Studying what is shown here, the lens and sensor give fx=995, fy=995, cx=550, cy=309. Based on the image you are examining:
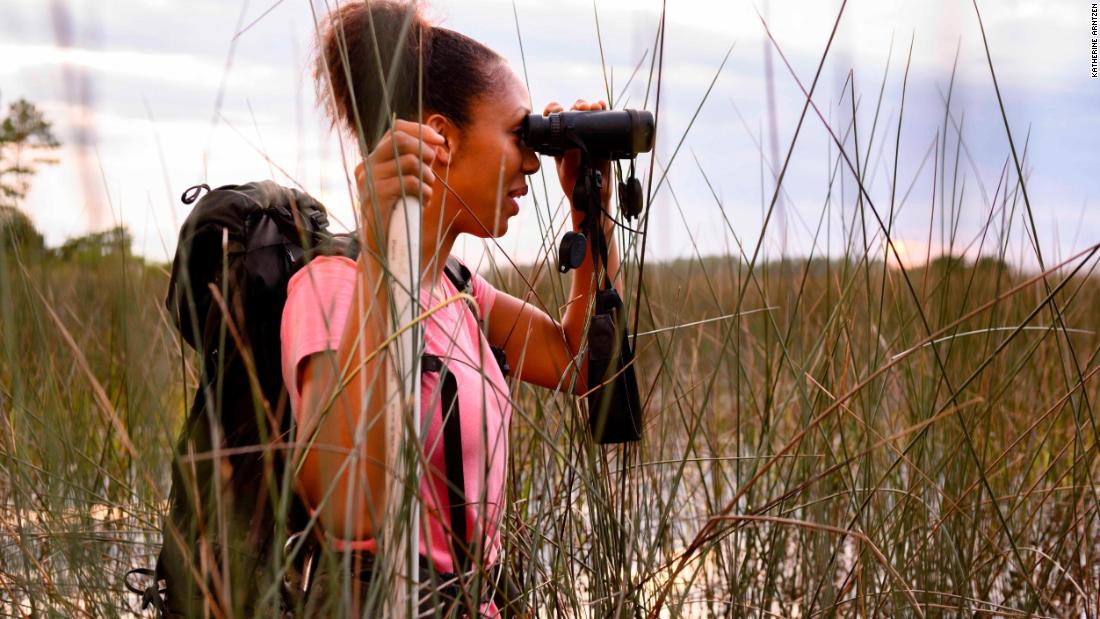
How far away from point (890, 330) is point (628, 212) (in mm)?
1186

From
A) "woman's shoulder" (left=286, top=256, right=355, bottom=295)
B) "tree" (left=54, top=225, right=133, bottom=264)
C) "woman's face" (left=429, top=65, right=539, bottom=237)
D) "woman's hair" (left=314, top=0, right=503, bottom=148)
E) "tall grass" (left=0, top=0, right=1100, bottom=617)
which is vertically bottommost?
"tall grass" (left=0, top=0, right=1100, bottom=617)

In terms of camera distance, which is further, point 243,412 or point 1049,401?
point 1049,401

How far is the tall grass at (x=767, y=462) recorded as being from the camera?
1110mm

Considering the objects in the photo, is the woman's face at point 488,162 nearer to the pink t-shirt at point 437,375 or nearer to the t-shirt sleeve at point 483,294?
the pink t-shirt at point 437,375

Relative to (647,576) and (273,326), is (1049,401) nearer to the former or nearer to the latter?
(647,576)

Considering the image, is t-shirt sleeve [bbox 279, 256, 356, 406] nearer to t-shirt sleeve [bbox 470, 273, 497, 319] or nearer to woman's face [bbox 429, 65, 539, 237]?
woman's face [bbox 429, 65, 539, 237]

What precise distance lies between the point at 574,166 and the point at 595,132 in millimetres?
174

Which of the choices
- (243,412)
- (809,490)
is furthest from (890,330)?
(243,412)

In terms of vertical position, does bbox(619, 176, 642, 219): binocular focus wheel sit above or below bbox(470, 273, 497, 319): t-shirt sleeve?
above

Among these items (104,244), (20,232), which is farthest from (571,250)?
(20,232)

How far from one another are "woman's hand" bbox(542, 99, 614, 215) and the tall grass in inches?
3.1

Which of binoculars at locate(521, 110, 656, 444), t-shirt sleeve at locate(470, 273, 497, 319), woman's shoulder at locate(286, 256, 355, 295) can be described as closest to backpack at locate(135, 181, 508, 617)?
woman's shoulder at locate(286, 256, 355, 295)

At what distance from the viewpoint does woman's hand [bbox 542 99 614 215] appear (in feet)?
4.74

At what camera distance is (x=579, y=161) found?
4.80 feet
